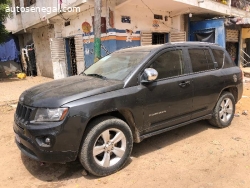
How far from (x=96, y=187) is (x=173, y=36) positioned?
931 cm

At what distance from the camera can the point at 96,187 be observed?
2748mm

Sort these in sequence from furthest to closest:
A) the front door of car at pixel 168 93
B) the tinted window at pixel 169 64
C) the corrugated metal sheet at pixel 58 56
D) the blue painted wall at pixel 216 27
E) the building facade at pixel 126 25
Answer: the corrugated metal sheet at pixel 58 56, the blue painted wall at pixel 216 27, the building facade at pixel 126 25, the tinted window at pixel 169 64, the front door of car at pixel 168 93

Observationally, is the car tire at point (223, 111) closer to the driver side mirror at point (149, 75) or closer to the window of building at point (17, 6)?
the driver side mirror at point (149, 75)

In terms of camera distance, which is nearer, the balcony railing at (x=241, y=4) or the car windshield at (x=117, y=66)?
the car windshield at (x=117, y=66)

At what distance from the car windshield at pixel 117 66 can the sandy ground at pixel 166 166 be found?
1.30 meters

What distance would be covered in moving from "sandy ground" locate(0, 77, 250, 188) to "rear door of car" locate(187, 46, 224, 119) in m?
0.57

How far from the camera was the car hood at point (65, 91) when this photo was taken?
2.70m

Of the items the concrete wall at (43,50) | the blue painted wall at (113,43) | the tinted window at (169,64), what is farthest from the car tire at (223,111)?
the concrete wall at (43,50)

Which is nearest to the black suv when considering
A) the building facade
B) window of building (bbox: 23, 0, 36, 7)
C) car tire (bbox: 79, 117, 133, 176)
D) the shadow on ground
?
car tire (bbox: 79, 117, 133, 176)

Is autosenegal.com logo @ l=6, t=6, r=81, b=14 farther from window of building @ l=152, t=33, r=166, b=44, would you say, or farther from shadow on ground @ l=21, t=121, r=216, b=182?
shadow on ground @ l=21, t=121, r=216, b=182

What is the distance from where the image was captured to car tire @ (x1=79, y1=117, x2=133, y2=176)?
9.07ft

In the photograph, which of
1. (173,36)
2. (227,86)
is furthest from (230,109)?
(173,36)

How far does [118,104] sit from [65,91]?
0.70 metres

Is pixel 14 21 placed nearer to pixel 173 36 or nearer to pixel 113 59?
pixel 173 36
